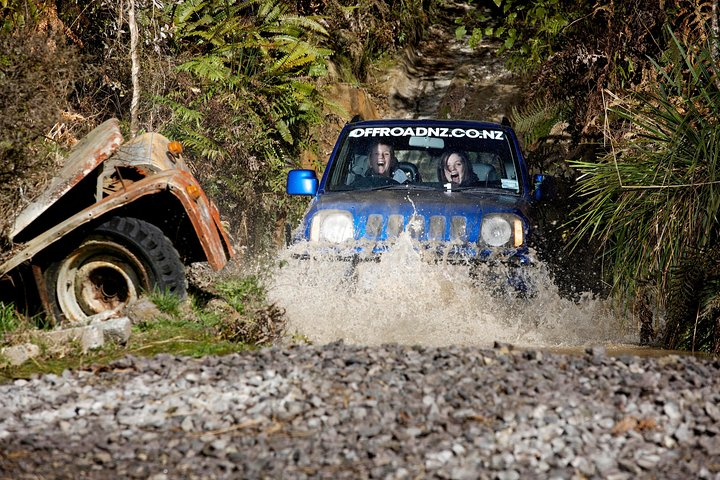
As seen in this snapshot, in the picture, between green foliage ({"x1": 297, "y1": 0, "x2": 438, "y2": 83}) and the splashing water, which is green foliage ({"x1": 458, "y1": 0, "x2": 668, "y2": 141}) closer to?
the splashing water

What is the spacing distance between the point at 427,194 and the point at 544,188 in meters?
1.15

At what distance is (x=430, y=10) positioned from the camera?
2231 cm

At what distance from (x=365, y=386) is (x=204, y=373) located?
90cm

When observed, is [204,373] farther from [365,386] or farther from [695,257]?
[695,257]

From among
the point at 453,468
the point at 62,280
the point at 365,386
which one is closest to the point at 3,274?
the point at 62,280

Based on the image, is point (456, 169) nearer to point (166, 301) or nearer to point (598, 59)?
point (598, 59)

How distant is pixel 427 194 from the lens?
27.8ft

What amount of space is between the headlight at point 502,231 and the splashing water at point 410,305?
1.19ft

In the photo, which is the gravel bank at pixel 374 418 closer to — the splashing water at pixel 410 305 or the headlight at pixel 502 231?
the splashing water at pixel 410 305

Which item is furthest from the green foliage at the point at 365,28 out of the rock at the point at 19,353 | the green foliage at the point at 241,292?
the rock at the point at 19,353

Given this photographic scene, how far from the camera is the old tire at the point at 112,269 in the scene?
7184mm

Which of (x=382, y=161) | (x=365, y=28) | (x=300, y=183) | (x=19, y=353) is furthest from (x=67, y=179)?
(x=365, y=28)

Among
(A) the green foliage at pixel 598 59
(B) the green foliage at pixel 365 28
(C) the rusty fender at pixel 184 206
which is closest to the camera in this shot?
(C) the rusty fender at pixel 184 206

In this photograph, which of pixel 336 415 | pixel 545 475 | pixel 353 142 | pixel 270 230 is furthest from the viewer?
pixel 270 230
